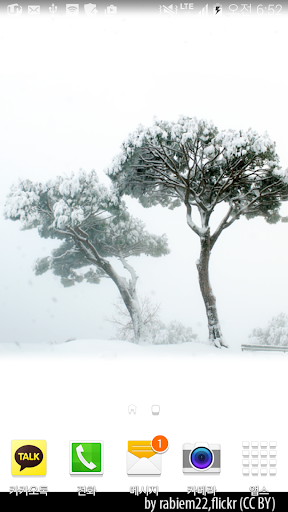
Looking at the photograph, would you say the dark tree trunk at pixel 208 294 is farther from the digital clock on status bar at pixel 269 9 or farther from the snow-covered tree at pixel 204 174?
the digital clock on status bar at pixel 269 9

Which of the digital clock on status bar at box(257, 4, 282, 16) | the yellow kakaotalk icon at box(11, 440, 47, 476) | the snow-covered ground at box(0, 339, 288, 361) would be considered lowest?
the yellow kakaotalk icon at box(11, 440, 47, 476)

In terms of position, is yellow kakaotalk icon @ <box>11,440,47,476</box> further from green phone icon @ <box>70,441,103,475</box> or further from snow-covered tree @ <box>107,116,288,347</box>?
snow-covered tree @ <box>107,116,288,347</box>

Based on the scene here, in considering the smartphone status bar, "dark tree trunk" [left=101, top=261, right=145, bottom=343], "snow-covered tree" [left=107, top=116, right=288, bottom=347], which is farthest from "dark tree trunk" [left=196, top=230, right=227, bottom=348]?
the smartphone status bar

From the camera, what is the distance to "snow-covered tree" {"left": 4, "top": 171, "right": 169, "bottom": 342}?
4816 millimetres

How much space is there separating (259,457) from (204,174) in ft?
12.8

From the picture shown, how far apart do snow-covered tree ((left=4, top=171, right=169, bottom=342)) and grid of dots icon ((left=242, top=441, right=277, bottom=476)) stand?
10.3 feet

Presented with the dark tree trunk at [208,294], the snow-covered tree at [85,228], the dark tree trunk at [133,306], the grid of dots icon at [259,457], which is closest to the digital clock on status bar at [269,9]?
the dark tree trunk at [208,294]

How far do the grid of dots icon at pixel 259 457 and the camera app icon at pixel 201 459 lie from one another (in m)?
0.13

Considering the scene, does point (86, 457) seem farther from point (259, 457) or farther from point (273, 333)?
point (273, 333)

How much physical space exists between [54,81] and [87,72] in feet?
1.64

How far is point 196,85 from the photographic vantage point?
4.12 meters

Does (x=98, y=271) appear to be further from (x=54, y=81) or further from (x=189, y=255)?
(x=54, y=81)

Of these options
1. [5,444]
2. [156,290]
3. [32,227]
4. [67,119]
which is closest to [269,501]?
[5,444]

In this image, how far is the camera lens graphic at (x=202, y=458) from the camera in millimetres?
1578
